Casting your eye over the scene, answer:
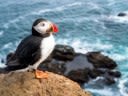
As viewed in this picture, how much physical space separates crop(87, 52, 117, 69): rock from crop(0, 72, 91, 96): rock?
30199mm

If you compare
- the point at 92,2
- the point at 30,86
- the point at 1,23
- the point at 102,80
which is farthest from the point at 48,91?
the point at 92,2

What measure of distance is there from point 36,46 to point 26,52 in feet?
1.19

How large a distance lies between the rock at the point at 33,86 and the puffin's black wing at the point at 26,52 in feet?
2.91

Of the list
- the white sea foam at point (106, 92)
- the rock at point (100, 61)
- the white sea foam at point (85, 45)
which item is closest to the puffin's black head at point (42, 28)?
the white sea foam at point (106, 92)

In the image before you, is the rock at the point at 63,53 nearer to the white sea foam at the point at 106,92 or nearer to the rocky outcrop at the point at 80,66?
the rocky outcrop at the point at 80,66

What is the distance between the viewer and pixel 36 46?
1212 centimetres

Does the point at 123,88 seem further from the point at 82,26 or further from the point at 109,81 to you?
the point at 82,26

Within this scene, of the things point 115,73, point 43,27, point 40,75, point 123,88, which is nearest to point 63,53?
point 115,73

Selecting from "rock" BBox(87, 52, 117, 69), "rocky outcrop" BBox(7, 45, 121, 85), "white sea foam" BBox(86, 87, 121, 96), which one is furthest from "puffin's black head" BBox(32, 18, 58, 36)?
"rock" BBox(87, 52, 117, 69)

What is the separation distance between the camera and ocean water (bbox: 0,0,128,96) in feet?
160

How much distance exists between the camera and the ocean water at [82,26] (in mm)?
48666

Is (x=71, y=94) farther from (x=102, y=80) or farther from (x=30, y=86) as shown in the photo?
(x=102, y=80)

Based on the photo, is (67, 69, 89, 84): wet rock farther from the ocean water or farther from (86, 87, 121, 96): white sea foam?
(86, 87, 121, 96): white sea foam

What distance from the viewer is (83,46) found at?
177ft
